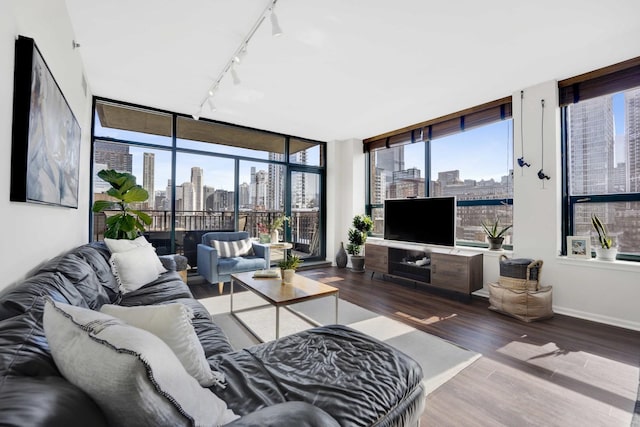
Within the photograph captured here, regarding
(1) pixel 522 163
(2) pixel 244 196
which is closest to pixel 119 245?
(2) pixel 244 196

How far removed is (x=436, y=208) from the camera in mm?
4105

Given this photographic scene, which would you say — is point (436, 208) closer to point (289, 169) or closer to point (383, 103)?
point (383, 103)

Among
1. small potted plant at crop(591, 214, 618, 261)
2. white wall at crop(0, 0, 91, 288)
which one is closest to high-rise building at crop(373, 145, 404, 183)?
small potted plant at crop(591, 214, 618, 261)

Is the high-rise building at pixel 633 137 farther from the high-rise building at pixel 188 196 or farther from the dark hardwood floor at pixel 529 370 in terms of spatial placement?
the high-rise building at pixel 188 196

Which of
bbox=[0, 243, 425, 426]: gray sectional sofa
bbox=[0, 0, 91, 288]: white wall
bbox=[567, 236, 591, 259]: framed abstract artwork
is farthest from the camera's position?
bbox=[567, 236, 591, 259]: framed abstract artwork

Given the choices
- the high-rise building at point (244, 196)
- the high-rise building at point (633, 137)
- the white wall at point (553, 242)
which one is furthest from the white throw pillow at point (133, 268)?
the high-rise building at point (633, 137)

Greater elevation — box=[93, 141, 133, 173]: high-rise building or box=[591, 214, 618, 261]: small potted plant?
box=[93, 141, 133, 173]: high-rise building

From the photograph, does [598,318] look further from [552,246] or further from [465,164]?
[465,164]

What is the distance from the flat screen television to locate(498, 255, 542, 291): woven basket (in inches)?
29.9

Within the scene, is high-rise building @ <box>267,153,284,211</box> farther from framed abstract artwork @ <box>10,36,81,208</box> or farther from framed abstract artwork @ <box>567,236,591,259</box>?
framed abstract artwork @ <box>567,236,591,259</box>

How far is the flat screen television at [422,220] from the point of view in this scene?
3.95 m

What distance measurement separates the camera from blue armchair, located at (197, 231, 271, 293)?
3809 millimetres

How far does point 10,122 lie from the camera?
133 cm

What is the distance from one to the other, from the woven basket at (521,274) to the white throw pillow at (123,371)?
3.40 m
